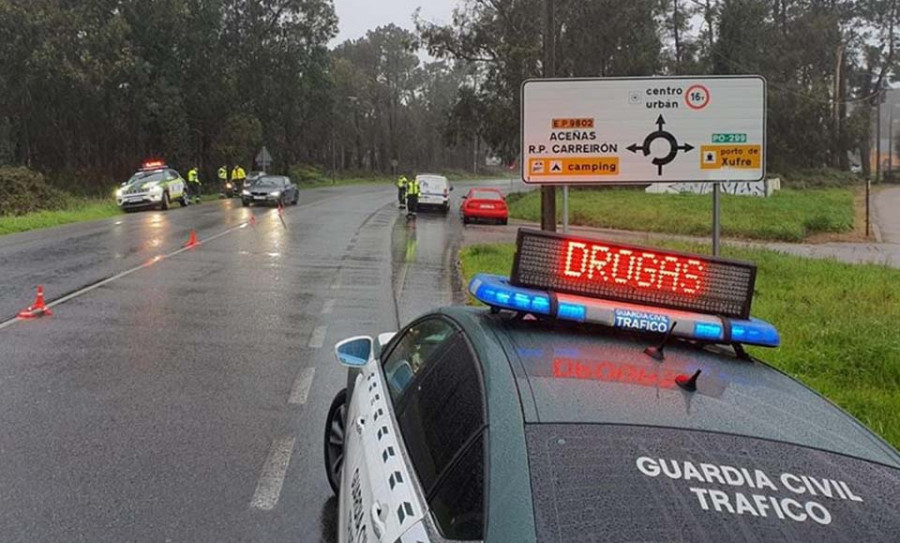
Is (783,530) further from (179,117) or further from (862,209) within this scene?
(179,117)

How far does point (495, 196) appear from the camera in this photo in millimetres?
31375

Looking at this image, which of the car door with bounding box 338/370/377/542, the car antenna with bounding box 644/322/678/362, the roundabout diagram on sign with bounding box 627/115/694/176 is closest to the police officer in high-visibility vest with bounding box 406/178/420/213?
the roundabout diagram on sign with bounding box 627/115/694/176

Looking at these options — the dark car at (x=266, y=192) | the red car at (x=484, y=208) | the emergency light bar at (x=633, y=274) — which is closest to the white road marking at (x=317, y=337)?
the emergency light bar at (x=633, y=274)

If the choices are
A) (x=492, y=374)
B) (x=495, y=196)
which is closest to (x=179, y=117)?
(x=495, y=196)

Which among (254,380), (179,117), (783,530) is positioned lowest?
(254,380)

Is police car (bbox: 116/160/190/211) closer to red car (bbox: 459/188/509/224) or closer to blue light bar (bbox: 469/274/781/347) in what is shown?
red car (bbox: 459/188/509/224)

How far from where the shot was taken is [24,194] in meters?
31.4

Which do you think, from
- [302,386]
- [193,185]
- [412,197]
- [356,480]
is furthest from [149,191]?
[356,480]

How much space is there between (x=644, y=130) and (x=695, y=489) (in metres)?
6.30

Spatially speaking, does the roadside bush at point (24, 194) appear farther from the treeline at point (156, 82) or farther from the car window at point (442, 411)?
the car window at point (442, 411)

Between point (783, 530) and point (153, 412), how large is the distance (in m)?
5.28

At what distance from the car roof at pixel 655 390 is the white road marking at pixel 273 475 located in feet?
7.02

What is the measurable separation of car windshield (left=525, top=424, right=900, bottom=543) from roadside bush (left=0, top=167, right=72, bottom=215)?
32205mm

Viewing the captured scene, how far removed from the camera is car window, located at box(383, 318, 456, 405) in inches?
133
